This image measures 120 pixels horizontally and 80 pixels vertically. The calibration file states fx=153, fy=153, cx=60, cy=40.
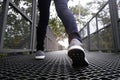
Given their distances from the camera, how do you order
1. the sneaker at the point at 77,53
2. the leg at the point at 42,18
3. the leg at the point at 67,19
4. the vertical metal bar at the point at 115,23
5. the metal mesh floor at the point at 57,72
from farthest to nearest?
the vertical metal bar at the point at 115,23
the leg at the point at 42,18
the leg at the point at 67,19
the sneaker at the point at 77,53
the metal mesh floor at the point at 57,72

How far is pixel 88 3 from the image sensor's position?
12773 millimetres

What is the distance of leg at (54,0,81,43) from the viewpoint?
3.84ft

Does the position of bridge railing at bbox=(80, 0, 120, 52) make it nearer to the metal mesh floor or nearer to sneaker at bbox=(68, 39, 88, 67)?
the metal mesh floor

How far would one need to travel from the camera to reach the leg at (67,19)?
3.84 feet

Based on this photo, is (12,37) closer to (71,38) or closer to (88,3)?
(71,38)

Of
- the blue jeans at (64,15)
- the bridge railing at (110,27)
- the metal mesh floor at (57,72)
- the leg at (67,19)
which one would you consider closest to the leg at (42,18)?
the blue jeans at (64,15)

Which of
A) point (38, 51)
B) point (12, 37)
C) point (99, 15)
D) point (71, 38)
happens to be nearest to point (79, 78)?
point (71, 38)

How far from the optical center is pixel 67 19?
1.23 m

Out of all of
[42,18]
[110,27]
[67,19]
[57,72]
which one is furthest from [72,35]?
[110,27]

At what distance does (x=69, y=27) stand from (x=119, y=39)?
2168 millimetres

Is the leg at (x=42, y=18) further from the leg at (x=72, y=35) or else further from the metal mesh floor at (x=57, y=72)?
the metal mesh floor at (x=57, y=72)

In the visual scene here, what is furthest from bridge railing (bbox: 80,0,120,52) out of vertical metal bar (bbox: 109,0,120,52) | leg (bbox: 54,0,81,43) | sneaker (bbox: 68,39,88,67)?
sneaker (bbox: 68,39,88,67)

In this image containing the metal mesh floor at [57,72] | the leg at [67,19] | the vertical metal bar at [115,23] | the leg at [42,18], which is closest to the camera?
the metal mesh floor at [57,72]

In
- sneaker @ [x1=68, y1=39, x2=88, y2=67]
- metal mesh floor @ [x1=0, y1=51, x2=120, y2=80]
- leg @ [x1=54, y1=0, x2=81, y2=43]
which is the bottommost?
metal mesh floor @ [x1=0, y1=51, x2=120, y2=80]
